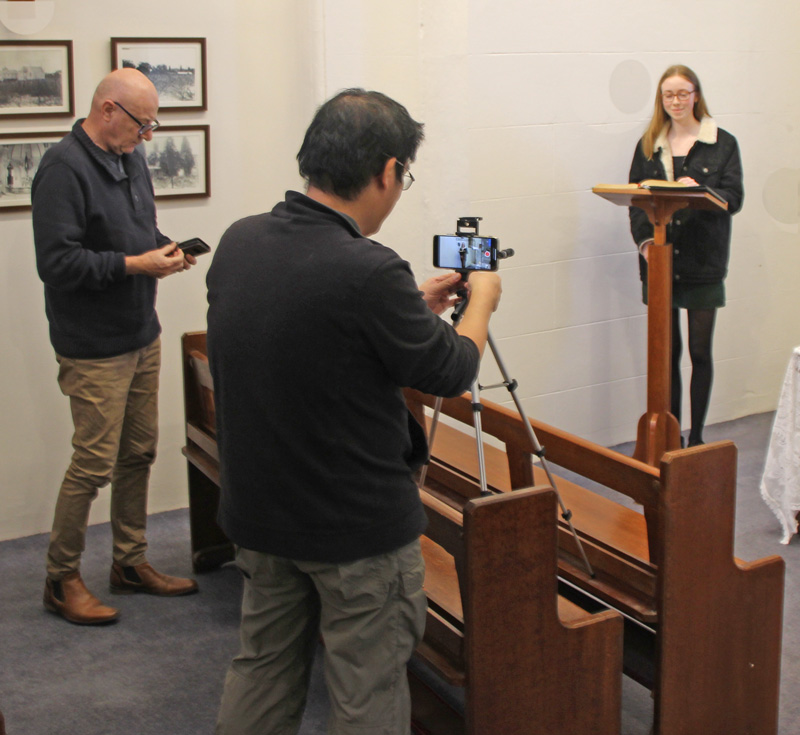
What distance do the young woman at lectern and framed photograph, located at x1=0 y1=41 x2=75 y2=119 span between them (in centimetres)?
222

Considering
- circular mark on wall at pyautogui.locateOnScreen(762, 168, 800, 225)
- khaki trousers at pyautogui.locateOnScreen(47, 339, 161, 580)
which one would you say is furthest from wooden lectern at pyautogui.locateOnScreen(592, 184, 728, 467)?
khaki trousers at pyautogui.locateOnScreen(47, 339, 161, 580)

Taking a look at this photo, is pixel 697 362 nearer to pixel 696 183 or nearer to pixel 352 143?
pixel 696 183

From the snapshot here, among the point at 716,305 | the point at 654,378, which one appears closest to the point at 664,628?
the point at 654,378

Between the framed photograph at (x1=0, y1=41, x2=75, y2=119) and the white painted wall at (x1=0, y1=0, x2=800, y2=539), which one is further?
the white painted wall at (x1=0, y1=0, x2=800, y2=539)

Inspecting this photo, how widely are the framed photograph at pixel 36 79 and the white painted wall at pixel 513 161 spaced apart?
0.04 m

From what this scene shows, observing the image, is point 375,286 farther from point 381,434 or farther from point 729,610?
point 729,610

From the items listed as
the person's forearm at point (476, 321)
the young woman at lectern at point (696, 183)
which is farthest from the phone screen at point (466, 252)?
the young woman at lectern at point (696, 183)

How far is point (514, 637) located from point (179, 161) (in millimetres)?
2313

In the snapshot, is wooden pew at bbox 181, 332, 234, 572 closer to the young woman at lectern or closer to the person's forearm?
the person's forearm

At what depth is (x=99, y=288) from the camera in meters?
→ 2.69

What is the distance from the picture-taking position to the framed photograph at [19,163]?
324cm

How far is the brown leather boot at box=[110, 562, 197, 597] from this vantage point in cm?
308

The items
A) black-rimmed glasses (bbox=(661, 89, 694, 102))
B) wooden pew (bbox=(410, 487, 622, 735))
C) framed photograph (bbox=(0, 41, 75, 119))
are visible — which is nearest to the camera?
wooden pew (bbox=(410, 487, 622, 735))

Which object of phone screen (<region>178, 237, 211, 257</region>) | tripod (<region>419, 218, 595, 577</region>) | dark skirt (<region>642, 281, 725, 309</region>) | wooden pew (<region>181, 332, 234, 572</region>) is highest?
phone screen (<region>178, 237, 211, 257</region>)
